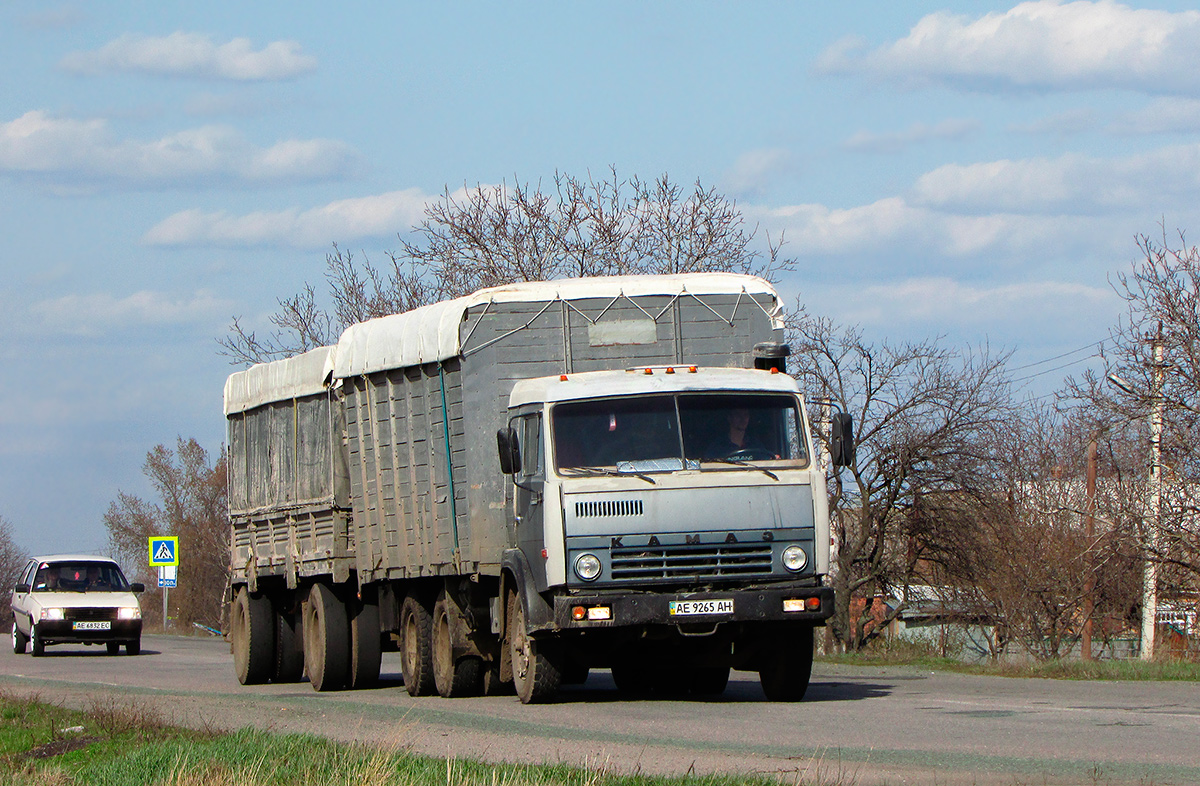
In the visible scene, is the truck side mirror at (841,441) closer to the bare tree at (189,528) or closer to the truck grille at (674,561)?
the truck grille at (674,561)

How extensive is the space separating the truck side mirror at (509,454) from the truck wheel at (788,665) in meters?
2.76

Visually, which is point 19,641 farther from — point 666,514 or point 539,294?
point 666,514

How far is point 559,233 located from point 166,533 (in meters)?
55.3

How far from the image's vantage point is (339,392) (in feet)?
59.6

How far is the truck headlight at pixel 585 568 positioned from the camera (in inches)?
515

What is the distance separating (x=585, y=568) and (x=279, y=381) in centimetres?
826

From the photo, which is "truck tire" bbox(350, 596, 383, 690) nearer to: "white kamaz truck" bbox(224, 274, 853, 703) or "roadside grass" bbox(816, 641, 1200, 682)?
"white kamaz truck" bbox(224, 274, 853, 703)

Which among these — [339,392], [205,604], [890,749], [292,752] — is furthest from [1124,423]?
[205,604]

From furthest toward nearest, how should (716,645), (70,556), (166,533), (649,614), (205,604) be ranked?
(166,533), (205,604), (70,556), (716,645), (649,614)

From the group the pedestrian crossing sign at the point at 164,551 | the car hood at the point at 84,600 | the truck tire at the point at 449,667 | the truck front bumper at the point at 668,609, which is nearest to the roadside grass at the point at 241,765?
the truck front bumper at the point at 668,609

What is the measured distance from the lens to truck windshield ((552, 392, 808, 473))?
13438 mm

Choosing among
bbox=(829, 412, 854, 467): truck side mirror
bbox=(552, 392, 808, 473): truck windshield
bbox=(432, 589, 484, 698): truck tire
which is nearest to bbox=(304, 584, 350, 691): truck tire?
bbox=(432, 589, 484, 698): truck tire

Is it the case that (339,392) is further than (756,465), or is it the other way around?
(339,392)

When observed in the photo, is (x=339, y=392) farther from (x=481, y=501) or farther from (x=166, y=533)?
(x=166, y=533)
